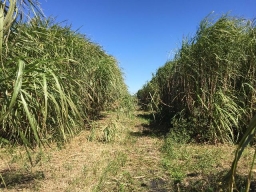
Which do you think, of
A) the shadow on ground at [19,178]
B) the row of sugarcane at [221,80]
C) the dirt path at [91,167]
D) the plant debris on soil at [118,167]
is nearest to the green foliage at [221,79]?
the row of sugarcane at [221,80]

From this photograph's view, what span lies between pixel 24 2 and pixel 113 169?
8.90ft

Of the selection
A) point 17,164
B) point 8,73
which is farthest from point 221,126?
point 8,73

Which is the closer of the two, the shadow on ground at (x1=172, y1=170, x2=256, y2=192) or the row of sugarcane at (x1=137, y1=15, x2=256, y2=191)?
the shadow on ground at (x1=172, y1=170, x2=256, y2=192)

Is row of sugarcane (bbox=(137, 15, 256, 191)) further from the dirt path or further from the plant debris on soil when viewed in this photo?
the dirt path

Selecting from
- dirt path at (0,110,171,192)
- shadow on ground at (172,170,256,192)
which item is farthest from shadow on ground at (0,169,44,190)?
shadow on ground at (172,170,256,192)

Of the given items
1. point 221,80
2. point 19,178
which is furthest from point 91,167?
point 221,80

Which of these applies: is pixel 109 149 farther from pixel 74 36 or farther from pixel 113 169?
pixel 74 36

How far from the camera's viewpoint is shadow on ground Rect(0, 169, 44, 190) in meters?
3.44

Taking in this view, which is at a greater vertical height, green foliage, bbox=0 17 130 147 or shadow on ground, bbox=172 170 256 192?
green foliage, bbox=0 17 130 147

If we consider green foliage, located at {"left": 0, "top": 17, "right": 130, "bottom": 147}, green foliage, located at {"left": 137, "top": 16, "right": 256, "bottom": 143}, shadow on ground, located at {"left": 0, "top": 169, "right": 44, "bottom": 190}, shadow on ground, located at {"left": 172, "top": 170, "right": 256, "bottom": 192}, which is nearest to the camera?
green foliage, located at {"left": 0, "top": 17, "right": 130, "bottom": 147}

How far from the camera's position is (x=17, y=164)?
432 cm

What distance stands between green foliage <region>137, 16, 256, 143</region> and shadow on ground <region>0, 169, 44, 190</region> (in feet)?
10.7

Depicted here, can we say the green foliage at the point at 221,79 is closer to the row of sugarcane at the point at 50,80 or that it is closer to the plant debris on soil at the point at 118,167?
the plant debris on soil at the point at 118,167

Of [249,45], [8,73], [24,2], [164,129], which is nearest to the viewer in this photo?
[24,2]
